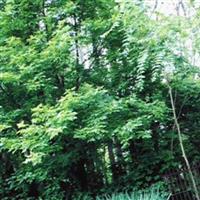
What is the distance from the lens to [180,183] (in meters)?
6.49

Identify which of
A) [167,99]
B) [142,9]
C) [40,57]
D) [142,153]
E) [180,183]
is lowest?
[180,183]

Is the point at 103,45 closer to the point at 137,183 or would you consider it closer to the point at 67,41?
the point at 67,41

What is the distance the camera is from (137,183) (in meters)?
6.77

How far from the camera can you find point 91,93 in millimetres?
5625

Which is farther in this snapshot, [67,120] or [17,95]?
[17,95]

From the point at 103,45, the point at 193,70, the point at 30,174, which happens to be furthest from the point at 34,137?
the point at 193,70

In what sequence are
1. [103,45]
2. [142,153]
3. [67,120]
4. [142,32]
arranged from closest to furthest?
[67,120] → [142,32] → [103,45] → [142,153]

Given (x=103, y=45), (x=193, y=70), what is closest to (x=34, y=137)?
(x=103, y=45)

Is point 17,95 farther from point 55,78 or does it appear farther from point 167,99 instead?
point 167,99

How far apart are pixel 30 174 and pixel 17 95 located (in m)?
1.39

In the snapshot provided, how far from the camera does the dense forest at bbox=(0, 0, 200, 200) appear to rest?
5.71 m

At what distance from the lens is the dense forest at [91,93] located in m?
5.71


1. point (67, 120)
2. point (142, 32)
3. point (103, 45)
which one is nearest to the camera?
point (67, 120)

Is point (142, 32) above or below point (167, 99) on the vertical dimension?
above
